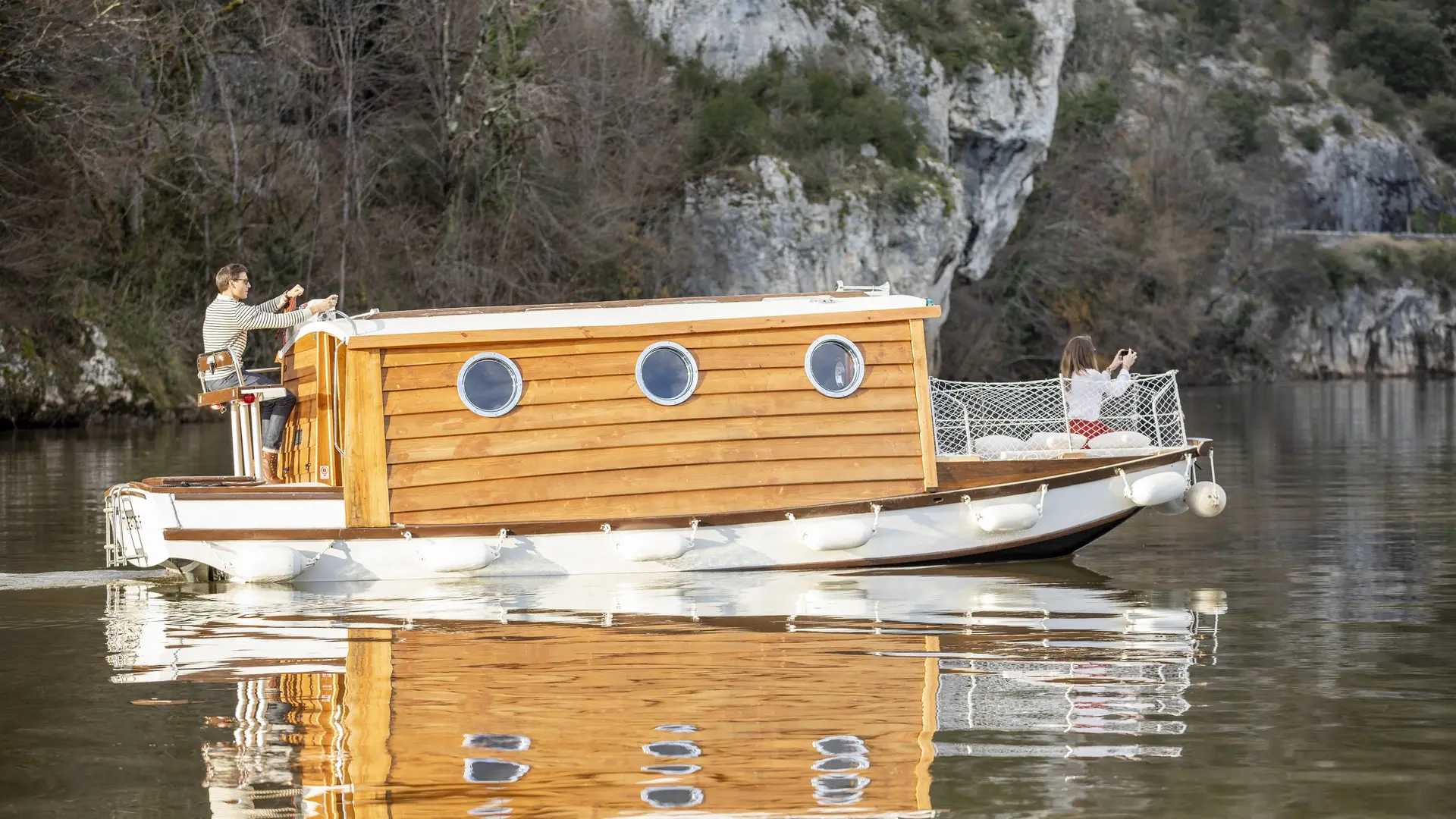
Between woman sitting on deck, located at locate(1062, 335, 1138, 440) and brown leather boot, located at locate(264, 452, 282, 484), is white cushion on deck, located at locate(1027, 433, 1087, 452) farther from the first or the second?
brown leather boot, located at locate(264, 452, 282, 484)

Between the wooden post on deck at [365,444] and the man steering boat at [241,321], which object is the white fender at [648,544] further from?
the man steering boat at [241,321]

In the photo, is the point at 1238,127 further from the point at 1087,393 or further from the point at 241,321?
the point at 241,321

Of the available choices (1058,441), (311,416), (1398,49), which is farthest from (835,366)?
(1398,49)

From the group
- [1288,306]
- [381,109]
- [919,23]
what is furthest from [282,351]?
[1288,306]

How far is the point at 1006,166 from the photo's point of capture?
59500 mm

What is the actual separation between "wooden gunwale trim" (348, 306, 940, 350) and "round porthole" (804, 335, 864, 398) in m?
0.16

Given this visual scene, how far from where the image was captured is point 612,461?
13.9 m

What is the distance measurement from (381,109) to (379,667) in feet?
125

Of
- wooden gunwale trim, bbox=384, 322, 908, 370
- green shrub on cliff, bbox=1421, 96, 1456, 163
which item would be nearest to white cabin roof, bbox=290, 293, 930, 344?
wooden gunwale trim, bbox=384, 322, 908, 370

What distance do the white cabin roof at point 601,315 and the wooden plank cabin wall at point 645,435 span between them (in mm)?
139

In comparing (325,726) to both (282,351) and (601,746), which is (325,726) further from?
(282,351)

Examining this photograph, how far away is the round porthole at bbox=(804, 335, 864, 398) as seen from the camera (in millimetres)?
14266

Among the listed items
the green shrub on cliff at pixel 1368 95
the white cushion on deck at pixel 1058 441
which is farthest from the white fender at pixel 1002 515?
the green shrub on cliff at pixel 1368 95

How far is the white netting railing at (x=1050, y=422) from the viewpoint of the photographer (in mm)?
14882
